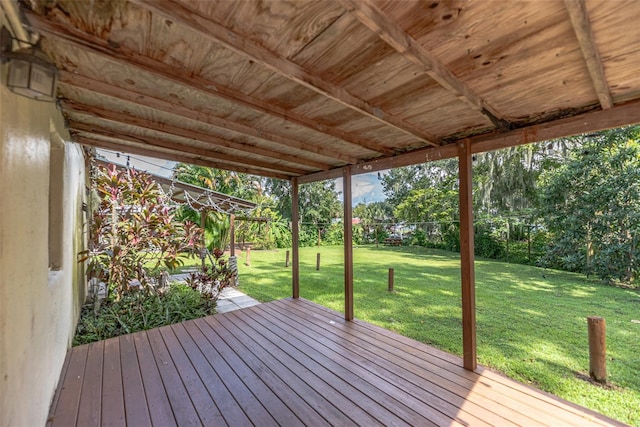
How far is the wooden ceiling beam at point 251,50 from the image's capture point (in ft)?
2.98

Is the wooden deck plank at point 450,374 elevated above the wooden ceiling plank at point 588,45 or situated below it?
below

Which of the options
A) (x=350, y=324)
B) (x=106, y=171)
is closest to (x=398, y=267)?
(x=350, y=324)

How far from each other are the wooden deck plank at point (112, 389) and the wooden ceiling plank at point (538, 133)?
3069 millimetres

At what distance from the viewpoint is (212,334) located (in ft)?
9.97

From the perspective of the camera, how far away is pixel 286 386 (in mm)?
2059

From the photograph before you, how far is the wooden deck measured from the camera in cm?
173

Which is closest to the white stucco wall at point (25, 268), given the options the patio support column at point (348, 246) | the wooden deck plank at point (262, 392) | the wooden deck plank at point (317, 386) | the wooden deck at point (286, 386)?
the wooden deck at point (286, 386)

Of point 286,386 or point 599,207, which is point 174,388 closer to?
point 286,386

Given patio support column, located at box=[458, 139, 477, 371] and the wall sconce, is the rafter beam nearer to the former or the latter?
the wall sconce

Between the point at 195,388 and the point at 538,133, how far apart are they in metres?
3.21

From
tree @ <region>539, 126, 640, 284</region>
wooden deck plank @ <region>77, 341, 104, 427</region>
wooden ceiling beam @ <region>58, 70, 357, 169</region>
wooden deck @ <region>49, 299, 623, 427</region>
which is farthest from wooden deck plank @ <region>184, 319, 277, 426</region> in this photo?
tree @ <region>539, 126, 640, 284</region>

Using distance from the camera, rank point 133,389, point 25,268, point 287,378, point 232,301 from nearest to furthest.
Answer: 1. point 25,268
2. point 133,389
3. point 287,378
4. point 232,301

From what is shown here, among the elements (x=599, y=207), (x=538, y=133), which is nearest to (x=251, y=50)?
(x=538, y=133)

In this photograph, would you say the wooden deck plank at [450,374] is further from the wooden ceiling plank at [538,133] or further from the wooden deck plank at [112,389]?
the wooden deck plank at [112,389]
